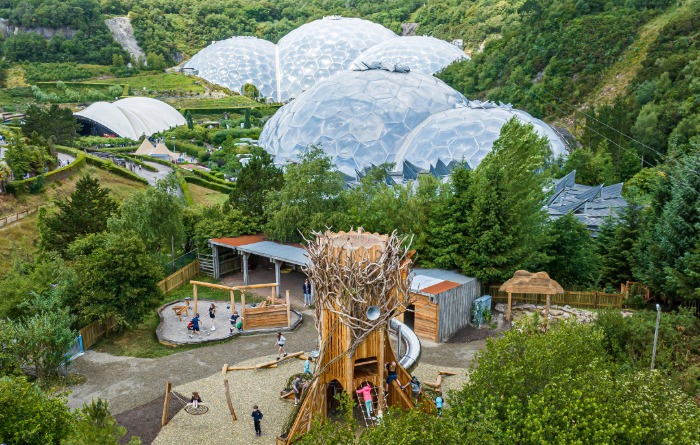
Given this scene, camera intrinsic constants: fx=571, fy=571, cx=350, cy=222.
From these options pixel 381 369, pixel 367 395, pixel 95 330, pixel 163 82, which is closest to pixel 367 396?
pixel 367 395

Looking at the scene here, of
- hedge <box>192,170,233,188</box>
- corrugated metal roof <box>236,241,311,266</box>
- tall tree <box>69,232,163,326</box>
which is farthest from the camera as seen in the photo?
hedge <box>192,170,233,188</box>

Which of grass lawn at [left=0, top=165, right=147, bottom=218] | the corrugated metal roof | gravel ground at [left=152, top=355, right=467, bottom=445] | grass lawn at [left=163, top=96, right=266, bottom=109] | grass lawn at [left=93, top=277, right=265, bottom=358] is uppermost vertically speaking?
grass lawn at [left=163, top=96, right=266, bottom=109]

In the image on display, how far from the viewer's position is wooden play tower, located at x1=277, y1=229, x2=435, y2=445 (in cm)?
1240

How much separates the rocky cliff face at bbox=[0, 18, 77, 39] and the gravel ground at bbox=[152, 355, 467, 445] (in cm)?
9812

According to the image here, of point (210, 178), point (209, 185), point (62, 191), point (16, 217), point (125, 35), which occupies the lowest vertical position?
point (209, 185)

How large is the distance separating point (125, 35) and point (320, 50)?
1944 inches

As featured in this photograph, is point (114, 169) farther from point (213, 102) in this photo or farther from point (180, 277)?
point (213, 102)

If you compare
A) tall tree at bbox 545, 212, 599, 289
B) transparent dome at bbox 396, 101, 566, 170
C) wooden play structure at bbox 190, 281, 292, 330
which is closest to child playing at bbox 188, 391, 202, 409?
wooden play structure at bbox 190, 281, 292, 330

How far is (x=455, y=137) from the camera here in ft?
112

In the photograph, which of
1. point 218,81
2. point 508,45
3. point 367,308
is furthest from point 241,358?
point 218,81

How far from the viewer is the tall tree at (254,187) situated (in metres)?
27.5

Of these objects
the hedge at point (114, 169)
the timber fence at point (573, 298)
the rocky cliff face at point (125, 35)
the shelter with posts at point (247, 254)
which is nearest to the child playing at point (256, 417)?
the shelter with posts at point (247, 254)

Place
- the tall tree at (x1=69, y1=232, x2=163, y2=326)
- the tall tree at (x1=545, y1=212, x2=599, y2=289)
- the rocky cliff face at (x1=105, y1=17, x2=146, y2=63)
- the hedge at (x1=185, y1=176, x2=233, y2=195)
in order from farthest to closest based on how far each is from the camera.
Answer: the rocky cliff face at (x1=105, y1=17, x2=146, y2=63), the hedge at (x1=185, y1=176, x2=233, y2=195), the tall tree at (x1=545, y1=212, x2=599, y2=289), the tall tree at (x1=69, y1=232, x2=163, y2=326)

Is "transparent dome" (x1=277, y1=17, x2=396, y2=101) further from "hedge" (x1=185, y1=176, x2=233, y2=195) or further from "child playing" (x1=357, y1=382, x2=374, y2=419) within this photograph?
"child playing" (x1=357, y1=382, x2=374, y2=419)
